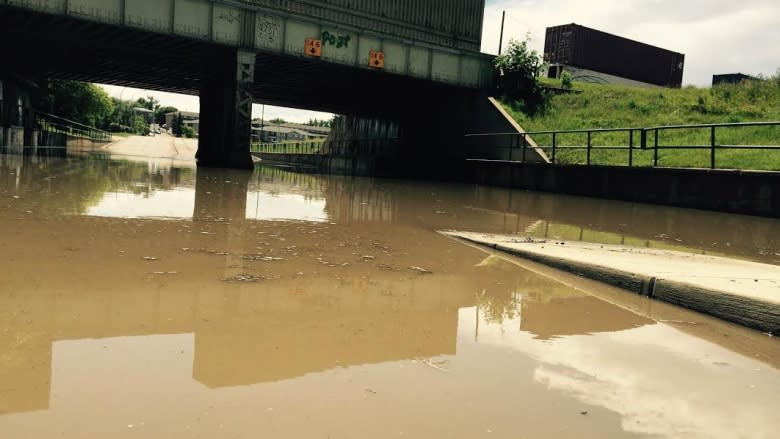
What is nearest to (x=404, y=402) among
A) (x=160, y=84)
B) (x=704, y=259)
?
(x=704, y=259)

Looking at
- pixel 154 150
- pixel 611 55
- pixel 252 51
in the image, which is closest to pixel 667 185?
pixel 252 51

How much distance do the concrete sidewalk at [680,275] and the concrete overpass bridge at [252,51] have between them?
859 inches

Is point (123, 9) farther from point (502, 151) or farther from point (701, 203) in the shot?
point (701, 203)

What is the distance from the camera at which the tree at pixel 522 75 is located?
30.2m

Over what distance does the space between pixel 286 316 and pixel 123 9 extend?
2374cm

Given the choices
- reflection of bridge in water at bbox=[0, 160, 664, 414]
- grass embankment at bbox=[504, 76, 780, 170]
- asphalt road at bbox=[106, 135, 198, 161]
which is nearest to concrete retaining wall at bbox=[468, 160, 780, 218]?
grass embankment at bbox=[504, 76, 780, 170]

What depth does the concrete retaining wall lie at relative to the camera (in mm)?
13023

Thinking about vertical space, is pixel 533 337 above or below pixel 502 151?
below

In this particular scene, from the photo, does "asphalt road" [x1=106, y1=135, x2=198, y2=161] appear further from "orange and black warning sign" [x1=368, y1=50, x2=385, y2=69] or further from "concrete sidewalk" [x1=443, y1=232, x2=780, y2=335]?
"concrete sidewalk" [x1=443, y1=232, x2=780, y2=335]

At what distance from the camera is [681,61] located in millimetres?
59281

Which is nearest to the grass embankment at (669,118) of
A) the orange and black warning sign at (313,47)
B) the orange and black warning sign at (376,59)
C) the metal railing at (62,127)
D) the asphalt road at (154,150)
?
the orange and black warning sign at (376,59)

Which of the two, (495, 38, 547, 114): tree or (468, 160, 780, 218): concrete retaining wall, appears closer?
(468, 160, 780, 218): concrete retaining wall

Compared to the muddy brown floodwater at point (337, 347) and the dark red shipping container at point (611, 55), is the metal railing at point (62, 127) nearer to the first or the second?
the dark red shipping container at point (611, 55)

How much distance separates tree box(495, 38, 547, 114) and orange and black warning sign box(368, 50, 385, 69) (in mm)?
6668
